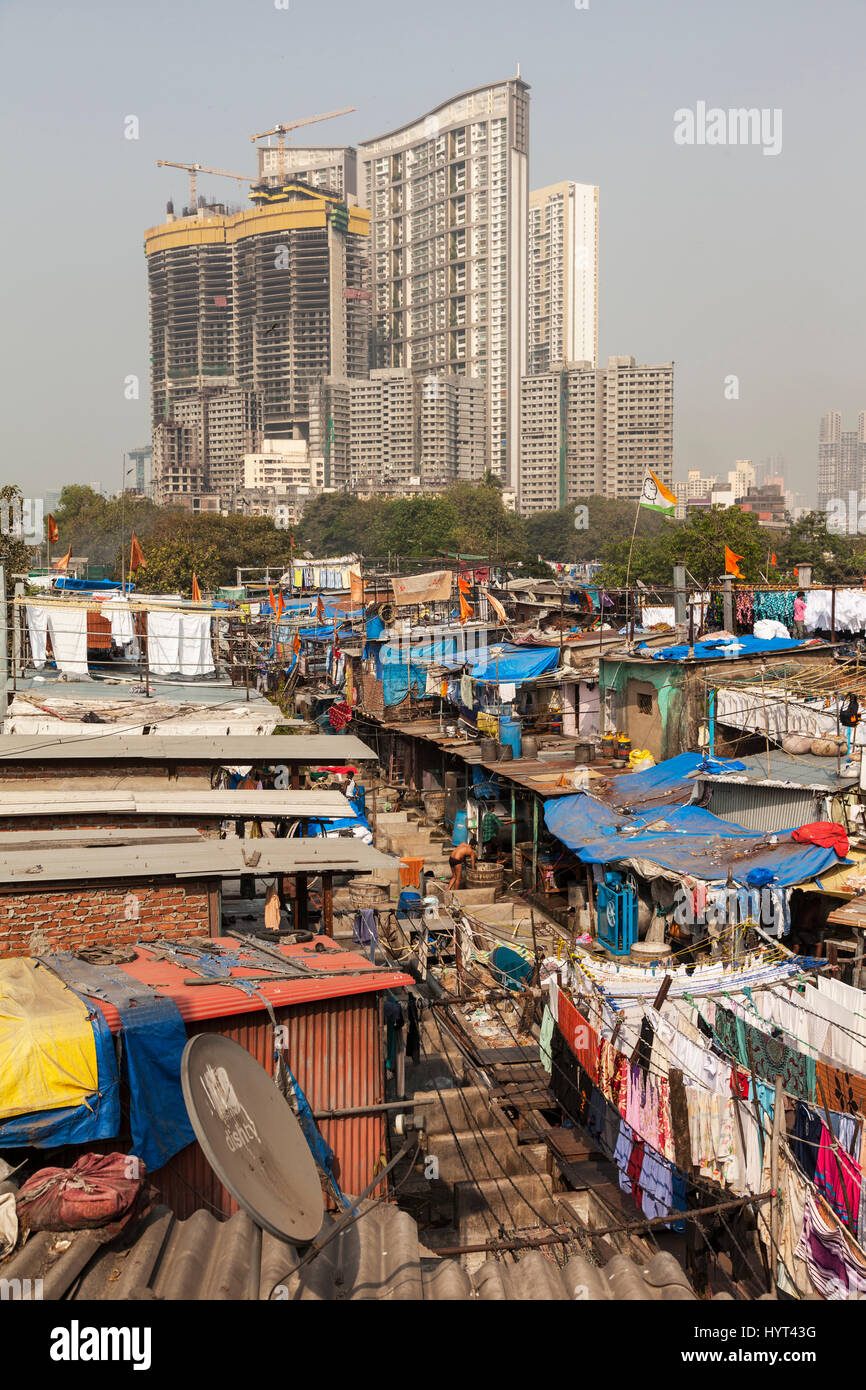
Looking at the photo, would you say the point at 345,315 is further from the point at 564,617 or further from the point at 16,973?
the point at 16,973

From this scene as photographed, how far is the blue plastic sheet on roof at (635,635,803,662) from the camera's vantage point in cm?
2017

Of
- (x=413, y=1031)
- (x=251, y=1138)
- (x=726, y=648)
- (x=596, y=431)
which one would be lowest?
(x=413, y=1031)

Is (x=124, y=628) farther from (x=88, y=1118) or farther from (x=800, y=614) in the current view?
(x=88, y=1118)

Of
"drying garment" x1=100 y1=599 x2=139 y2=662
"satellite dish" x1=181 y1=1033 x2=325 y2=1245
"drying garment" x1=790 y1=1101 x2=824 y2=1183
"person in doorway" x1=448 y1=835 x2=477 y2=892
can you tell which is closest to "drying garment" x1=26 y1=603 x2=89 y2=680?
"drying garment" x1=100 y1=599 x2=139 y2=662

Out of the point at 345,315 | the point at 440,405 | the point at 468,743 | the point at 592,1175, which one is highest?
the point at 345,315

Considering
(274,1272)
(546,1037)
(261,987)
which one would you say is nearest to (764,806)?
(546,1037)

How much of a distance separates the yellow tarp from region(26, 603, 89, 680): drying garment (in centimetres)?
1505

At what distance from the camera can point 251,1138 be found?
4.52 meters

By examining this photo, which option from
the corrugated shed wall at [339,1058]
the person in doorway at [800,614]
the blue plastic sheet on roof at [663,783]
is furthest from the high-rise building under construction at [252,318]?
the corrugated shed wall at [339,1058]

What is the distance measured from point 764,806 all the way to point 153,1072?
11.5m

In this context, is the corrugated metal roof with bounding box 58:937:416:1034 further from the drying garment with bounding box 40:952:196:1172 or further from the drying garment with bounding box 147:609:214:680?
the drying garment with bounding box 147:609:214:680
